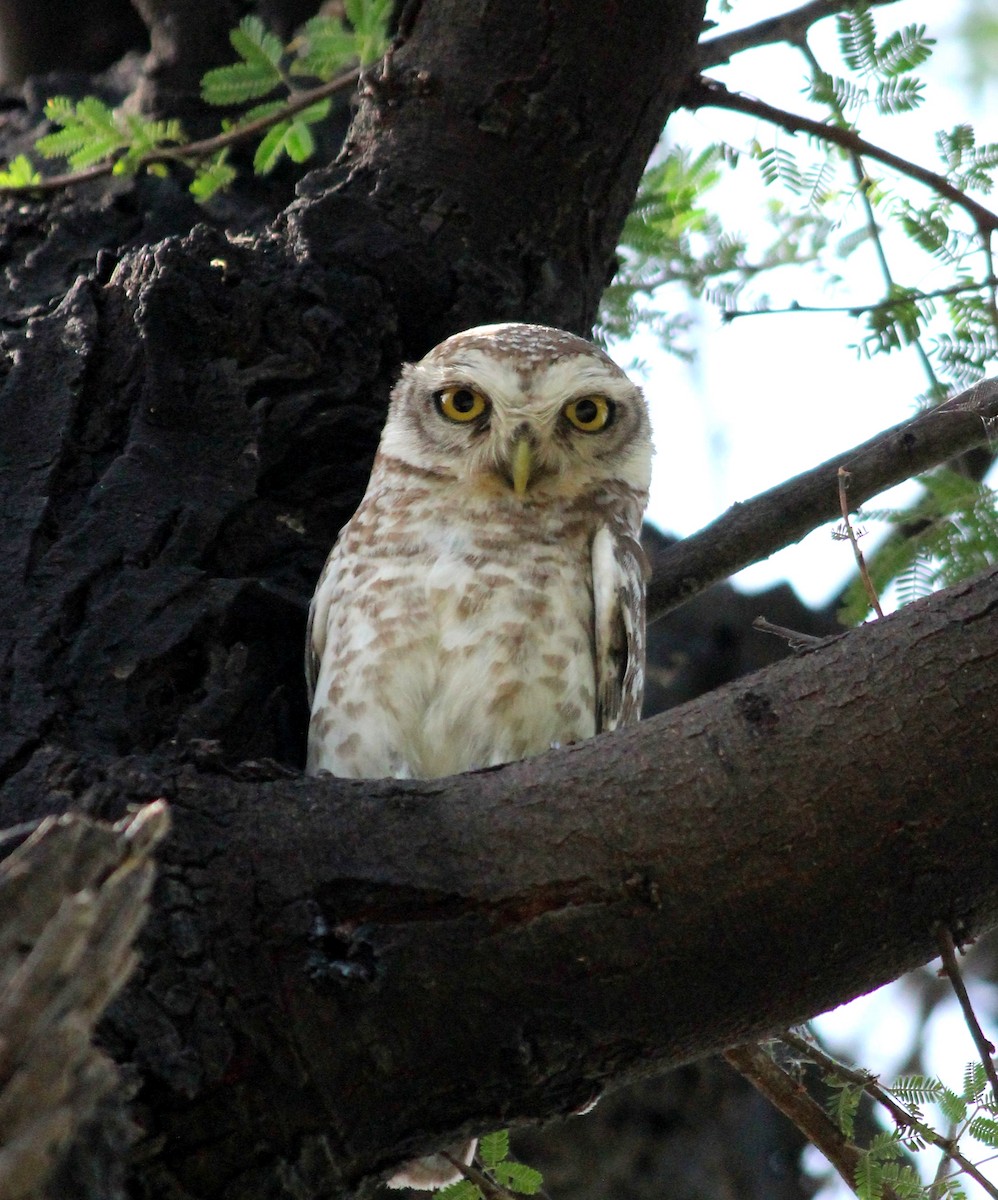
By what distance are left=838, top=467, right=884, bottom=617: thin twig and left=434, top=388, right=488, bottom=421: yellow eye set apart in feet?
3.24

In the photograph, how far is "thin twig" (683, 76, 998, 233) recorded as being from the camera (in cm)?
341

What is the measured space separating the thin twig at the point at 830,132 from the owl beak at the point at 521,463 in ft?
3.18

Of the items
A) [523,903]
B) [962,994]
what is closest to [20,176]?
[523,903]

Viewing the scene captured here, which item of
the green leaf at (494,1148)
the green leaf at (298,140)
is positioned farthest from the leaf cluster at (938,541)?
the green leaf at (298,140)

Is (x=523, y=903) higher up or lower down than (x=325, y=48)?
lower down

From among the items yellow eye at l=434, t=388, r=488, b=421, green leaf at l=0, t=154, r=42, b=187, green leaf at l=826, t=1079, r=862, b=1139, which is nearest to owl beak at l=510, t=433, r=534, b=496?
yellow eye at l=434, t=388, r=488, b=421

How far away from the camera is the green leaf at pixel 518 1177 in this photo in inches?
113

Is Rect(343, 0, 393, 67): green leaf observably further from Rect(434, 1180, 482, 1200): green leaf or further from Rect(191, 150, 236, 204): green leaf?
Rect(434, 1180, 482, 1200): green leaf

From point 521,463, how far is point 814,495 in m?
0.74

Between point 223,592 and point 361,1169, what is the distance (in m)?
1.20

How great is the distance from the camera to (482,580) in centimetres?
324

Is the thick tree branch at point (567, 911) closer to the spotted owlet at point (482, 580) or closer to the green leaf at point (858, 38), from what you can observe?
the spotted owlet at point (482, 580)

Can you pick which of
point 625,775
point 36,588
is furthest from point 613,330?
point 625,775

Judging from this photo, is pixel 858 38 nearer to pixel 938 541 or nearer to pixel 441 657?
pixel 938 541
